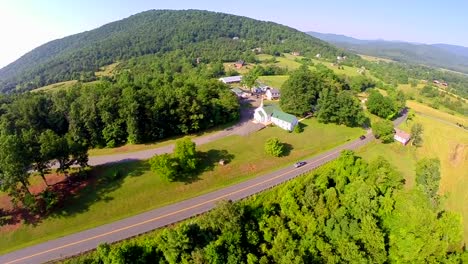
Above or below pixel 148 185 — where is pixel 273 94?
above

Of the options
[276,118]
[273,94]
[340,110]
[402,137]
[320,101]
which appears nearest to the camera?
[402,137]

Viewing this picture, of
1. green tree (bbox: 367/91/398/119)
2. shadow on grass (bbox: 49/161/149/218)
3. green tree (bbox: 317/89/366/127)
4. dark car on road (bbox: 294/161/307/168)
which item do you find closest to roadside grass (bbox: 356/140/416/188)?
green tree (bbox: 317/89/366/127)

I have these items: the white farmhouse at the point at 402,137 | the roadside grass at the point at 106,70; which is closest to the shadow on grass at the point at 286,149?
the white farmhouse at the point at 402,137

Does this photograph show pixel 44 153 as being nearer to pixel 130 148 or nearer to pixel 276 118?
pixel 130 148

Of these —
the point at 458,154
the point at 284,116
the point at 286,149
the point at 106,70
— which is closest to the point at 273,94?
the point at 284,116

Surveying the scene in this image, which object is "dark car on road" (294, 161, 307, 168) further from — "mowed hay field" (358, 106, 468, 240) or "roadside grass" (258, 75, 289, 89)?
"roadside grass" (258, 75, 289, 89)

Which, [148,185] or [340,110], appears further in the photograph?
[340,110]

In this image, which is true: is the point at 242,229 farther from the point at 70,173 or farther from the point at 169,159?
the point at 70,173

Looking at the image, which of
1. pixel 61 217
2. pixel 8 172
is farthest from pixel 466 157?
pixel 8 172
